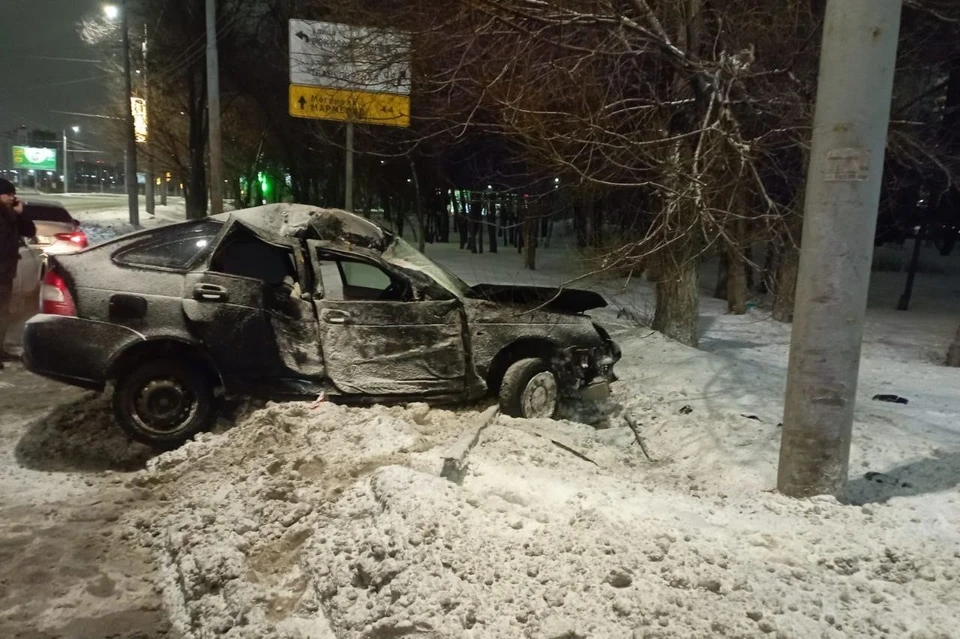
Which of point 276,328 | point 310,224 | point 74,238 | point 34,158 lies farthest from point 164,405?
point 34,158

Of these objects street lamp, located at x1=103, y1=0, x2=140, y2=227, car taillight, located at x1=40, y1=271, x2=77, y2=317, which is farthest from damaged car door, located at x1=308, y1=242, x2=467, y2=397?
street lamp, located at x1=103, y1=0, x2=140, y2=227

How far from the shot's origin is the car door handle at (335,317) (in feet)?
18.4

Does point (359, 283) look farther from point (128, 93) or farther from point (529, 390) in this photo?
point (128, 93)

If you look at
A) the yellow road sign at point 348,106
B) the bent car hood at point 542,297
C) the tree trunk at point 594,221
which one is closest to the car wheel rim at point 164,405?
the bent car hood at point 542,297

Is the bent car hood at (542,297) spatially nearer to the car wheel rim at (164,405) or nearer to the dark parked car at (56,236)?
the car wheel rim at (164,405)

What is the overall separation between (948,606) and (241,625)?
2938 millimetres

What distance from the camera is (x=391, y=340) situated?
18.9 ft

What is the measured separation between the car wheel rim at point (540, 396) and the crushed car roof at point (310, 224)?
5.68 feet

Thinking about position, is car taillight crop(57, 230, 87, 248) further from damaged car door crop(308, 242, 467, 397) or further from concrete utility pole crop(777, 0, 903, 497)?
concrete utility pole crop(777, 0, 903, 497)

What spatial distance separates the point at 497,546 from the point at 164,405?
10.6 feet

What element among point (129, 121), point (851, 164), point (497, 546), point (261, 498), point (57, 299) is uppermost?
point (129, 121)

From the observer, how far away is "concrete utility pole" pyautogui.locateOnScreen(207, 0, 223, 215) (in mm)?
14812

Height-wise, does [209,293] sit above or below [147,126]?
below

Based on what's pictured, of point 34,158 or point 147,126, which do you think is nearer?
point 147,126
